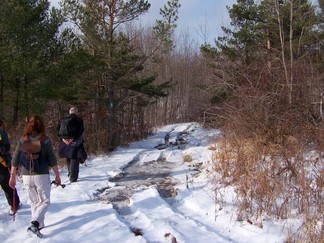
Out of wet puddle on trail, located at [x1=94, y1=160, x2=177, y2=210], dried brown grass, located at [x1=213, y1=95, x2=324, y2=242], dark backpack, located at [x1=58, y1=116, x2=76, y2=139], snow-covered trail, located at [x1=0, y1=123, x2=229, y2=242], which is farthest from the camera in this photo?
dark backpack, located at [x1=58, y1=116, x2=76, y2=139]

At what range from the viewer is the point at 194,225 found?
5.88 metres

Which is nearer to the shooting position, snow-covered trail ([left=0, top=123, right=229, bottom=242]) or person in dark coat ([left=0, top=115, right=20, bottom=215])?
snow-covered trail ([left=0, top=123, right=229, bottom=242])

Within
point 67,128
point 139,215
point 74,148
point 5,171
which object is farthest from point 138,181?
point 5,171

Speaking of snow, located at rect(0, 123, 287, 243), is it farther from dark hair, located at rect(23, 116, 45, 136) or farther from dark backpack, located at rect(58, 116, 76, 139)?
dark hair, located at rect(23, 116, 45, 136)

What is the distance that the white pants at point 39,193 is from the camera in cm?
559

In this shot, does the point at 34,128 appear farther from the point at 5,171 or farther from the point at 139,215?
the point at 139,215

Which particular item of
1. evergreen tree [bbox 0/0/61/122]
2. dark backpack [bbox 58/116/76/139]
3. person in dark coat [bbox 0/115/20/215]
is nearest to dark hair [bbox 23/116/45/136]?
person in dark coat [bbox 0/115/20/215]

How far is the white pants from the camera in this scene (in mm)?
5594

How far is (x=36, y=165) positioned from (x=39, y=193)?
0.42m

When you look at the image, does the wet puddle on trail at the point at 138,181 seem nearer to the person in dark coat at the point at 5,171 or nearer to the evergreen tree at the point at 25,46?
the person in dark coat at the point at 5,171

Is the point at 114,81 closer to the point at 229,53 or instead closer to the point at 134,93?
the point at 134,93

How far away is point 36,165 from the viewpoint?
5.65m

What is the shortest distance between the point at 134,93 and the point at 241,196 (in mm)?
12864

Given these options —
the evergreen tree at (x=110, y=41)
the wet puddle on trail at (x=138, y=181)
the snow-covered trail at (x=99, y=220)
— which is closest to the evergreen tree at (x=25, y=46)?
the evergreen tree at (x=110, y=41)
